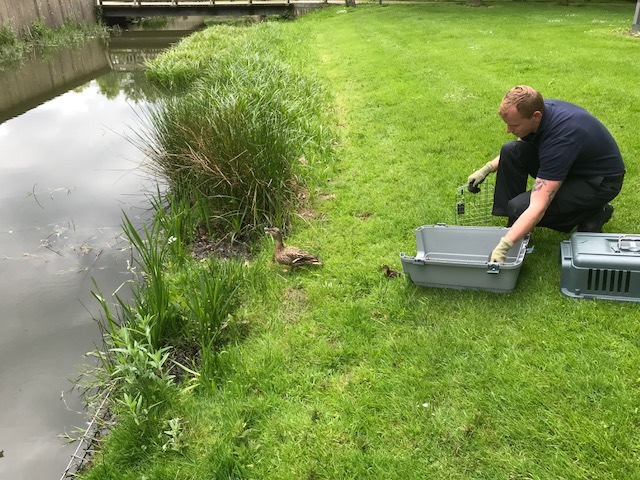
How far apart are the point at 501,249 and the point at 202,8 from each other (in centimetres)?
2256

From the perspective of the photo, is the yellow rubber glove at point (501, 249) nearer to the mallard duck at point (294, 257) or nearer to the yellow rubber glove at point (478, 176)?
the yellow rubber glove at point (478, 176)

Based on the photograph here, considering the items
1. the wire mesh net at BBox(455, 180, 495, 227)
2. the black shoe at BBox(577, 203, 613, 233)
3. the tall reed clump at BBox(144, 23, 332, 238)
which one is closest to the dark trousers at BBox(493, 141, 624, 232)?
the black shoe at BBox(577, 203, 613, 233)

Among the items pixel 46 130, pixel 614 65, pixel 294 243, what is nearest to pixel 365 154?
pixel 294 243

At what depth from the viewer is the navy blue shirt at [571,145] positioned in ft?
9.94

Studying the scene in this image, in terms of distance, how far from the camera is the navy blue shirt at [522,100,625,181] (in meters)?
3.03

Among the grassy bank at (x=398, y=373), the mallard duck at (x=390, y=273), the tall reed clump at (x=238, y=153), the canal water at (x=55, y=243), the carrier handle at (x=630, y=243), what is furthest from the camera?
the tall reed clump at (x=238, y=153)

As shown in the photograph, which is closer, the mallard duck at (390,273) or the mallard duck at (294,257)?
the mallard duck at (390,273)

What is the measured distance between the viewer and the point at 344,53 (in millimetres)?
11500

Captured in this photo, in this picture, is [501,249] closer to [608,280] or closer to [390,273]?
[608,280]

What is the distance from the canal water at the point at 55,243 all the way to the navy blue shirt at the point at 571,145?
3168mm

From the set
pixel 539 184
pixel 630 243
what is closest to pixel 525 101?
pixel 539 184

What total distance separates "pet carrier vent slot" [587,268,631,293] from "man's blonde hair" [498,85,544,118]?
Result: 38.5 inches

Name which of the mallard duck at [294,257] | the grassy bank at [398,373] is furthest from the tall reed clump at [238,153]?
the mallard duck at [294,257]

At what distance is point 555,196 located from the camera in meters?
3.32
